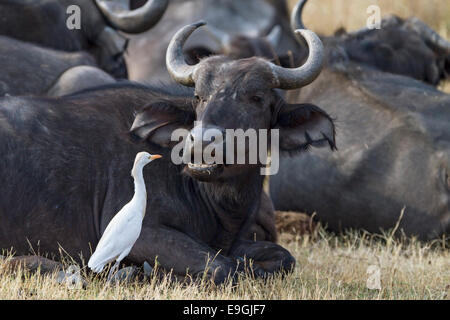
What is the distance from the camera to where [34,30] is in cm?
1081

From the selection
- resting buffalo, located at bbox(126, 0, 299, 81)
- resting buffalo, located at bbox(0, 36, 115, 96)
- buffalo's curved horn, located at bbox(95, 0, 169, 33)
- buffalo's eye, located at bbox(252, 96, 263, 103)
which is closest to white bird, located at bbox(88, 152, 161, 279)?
buffalo's eye, located at bbox(252, 96, 263, 103)

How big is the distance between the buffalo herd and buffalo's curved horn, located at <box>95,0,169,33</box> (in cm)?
170

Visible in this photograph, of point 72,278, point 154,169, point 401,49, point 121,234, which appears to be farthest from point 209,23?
point 121,234

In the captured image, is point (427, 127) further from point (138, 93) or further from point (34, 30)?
point (34, 30)

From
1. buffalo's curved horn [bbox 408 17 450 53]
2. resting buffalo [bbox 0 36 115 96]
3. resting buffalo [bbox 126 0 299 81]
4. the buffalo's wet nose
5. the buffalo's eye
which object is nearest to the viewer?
the buffalo's wet nose

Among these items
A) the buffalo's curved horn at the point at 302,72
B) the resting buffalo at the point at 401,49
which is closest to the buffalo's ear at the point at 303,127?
the buffalo's curved horn at the point at 302,72

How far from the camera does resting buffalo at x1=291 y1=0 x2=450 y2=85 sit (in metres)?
11.3

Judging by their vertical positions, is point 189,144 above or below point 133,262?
above

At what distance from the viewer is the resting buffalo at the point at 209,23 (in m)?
16.8

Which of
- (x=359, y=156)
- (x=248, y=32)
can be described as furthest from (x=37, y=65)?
(x=248, y=32)

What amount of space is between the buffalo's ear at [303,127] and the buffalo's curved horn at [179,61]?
2.20ft

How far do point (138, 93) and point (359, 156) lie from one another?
271cm

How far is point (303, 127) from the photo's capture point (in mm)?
6414

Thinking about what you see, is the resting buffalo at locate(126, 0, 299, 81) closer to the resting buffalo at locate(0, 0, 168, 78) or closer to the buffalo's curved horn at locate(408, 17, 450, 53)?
the buffalo's curved horn at locate(408, 17, 450, 53)
